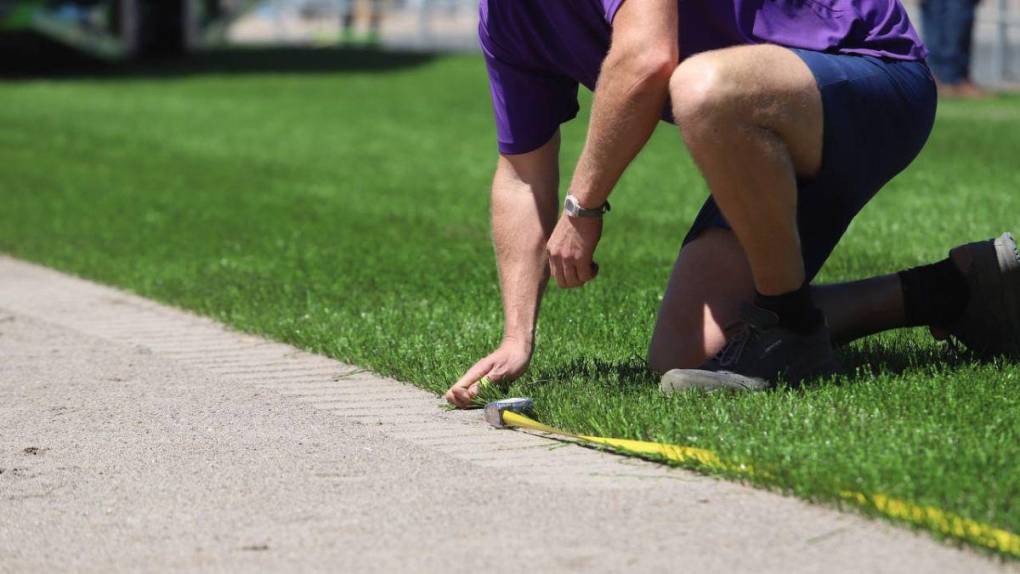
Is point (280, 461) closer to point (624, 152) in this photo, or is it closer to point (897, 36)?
point (624, 152)

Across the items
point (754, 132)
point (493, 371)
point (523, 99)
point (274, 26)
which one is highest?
point (754, 132)

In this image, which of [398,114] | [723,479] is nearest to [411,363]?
[723,479]

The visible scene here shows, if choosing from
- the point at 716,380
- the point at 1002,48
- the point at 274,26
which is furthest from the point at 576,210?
the point at 274,26

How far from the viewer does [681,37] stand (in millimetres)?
4137

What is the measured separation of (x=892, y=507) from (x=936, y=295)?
154cm

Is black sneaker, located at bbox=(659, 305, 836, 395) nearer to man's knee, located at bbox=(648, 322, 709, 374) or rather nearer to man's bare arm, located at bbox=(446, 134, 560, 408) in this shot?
man's knee, located at bbox=(648, 322, 709, 374)

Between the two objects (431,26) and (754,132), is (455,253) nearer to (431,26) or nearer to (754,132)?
(754,132)

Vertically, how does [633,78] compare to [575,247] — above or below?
above

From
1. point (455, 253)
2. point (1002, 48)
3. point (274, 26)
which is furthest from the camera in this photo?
point (274, 26)

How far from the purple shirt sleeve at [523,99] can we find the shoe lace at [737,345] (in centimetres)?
76

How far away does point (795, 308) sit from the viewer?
13.5 ft

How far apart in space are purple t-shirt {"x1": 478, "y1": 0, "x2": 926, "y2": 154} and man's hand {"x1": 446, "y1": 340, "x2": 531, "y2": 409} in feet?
1.91

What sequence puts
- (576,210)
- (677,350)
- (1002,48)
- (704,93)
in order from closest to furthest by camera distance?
(704,93)
(576,210)
(677,350)
(1002,48)

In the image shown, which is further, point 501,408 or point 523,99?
point 523,99
